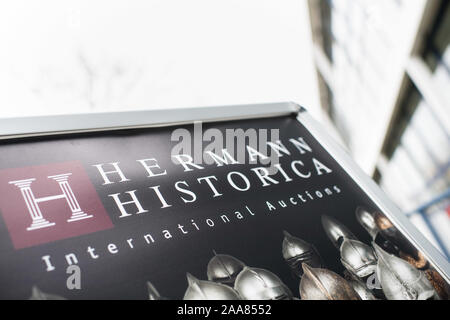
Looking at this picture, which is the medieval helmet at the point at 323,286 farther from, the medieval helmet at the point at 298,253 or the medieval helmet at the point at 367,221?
the medieval helmet at the point at 367,221

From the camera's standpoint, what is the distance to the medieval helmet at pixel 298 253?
2.79 ft

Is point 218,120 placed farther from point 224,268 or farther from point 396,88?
point 396,88

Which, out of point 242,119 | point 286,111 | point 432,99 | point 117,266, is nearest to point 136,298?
point 117,266

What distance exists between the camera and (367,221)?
42.1 inches

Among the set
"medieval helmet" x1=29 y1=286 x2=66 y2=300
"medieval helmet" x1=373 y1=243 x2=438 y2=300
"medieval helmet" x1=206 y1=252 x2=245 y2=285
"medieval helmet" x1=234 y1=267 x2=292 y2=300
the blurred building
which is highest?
the blurred building

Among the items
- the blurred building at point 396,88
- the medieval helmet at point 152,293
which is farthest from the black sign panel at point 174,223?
the blurred building at point 396,88

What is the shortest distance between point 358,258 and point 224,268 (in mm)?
392

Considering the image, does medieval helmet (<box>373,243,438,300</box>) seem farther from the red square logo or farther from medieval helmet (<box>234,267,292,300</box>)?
the red square logo

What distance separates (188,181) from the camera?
937 millimetres

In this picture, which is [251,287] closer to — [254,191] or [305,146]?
[254,191]

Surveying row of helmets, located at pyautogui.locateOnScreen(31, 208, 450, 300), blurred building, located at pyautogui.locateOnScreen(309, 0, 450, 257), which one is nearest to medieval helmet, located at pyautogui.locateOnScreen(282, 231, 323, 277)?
row of helmets, located at pyautogui.locateOnScreen(31, 208, 450, 300)

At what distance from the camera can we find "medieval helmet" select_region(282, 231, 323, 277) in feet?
2.79

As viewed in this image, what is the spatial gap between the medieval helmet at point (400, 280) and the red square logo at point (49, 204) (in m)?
0.70

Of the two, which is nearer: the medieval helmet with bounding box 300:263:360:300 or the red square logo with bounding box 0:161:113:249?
the red square logo with bounding box 0:161:113:249
